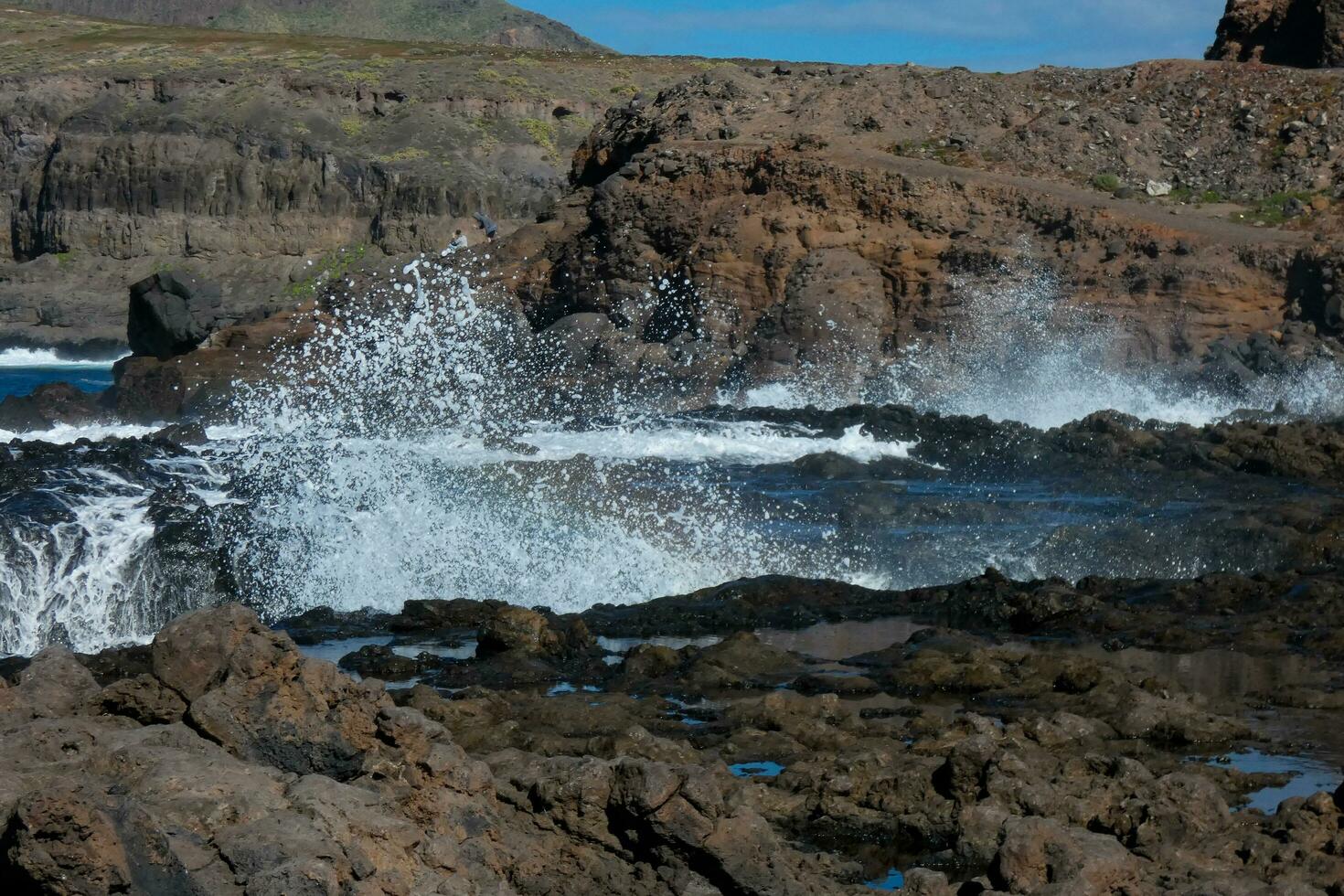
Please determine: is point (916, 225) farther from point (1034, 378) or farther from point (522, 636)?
point (522, 636)

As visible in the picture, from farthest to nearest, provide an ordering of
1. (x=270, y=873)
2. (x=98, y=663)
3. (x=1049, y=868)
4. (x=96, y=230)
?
1. (x=96, y=230)
2. (x=98, y=663)
3. (x=1049, y=868)
4. (x=270, y=873)

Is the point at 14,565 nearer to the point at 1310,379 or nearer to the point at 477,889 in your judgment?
the point at 477,889

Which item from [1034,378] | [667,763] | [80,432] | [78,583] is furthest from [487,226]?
[667,763]

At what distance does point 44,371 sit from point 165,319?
3188cm

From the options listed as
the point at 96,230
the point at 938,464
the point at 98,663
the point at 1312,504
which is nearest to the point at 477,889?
the point at 98,663

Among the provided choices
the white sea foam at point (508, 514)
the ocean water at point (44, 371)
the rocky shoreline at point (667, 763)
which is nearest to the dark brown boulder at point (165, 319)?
the white sea foam at point (508, 514)

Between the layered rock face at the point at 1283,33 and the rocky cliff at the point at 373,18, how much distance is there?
365 ft

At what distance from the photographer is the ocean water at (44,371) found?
5344cm

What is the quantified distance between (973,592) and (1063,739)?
484 cm

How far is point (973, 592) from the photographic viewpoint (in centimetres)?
1377

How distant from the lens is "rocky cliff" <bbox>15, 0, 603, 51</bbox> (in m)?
148

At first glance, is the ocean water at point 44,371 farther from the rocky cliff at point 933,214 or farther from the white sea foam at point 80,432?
→ the rocky cliff at point 933,214

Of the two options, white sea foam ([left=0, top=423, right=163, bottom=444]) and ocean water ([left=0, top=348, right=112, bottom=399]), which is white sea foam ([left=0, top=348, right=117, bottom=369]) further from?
white sea foam ([left=0, top=423, right=163, bottom=444])

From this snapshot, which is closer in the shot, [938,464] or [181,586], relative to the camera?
[181,586]
